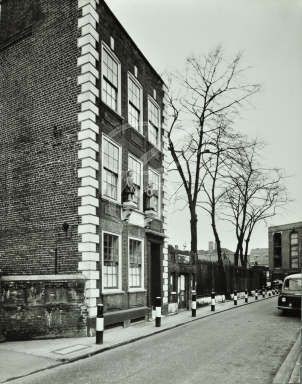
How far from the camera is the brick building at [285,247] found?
221 ft

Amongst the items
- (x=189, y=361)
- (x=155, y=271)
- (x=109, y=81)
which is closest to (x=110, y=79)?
(x=109, y=81)

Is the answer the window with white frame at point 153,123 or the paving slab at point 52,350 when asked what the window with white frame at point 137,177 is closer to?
the window with white frame at point 153,123

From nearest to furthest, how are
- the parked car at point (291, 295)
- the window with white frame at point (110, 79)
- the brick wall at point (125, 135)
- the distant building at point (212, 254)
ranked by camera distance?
the brick wall at point (125, 135)
the window with white frame at point (110, 79)
the parked car at point (291, 295)
the distant building at point (212, 254)

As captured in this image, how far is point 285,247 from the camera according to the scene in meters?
69.5

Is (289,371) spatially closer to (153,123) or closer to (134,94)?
(134,94)

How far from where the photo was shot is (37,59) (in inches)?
607

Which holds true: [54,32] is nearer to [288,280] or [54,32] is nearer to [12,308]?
[12,308]

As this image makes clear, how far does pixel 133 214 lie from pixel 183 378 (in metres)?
9.68

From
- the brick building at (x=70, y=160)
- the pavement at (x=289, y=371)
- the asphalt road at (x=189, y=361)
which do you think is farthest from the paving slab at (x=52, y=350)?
the pavement at (x=289, y=371)

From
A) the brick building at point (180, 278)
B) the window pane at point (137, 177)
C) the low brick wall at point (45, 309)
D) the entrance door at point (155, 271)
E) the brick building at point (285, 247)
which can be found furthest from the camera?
the brick building at point (285, 247)

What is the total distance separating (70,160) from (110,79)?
3.73 metres

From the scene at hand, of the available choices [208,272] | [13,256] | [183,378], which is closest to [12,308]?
[13,256]

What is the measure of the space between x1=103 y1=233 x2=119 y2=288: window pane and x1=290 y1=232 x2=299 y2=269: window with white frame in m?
55.6

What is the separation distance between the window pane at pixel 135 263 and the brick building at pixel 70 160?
4 centimetres
